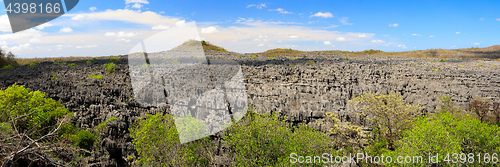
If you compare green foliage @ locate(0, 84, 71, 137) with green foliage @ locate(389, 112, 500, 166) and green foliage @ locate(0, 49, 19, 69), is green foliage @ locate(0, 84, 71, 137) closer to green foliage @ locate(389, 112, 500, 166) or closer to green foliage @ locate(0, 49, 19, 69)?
green foliage @ locate(389, 112, 500, 166)

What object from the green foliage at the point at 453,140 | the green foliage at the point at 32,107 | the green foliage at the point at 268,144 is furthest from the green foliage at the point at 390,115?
A: the green foliage at the point at 32,107

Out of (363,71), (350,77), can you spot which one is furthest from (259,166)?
(363,71)

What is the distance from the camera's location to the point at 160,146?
15.1 m

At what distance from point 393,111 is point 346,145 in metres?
4.29

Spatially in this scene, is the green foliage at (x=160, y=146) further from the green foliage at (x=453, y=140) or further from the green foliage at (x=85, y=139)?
the green foliage at (x=453, y=140)

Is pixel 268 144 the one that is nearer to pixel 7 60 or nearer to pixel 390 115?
pixel 390 115

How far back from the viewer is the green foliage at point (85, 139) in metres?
19.0

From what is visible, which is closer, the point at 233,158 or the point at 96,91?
the point at 233,158

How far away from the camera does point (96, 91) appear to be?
31109 millimetres

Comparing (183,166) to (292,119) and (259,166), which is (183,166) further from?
(292,119)

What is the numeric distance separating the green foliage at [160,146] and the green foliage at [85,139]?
5.78 m

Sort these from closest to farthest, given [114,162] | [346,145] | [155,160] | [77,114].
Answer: [155,160]
[114,162]
[346,145]
[77,114]

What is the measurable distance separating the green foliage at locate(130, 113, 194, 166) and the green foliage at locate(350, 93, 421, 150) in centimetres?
1378

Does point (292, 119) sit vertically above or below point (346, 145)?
above
